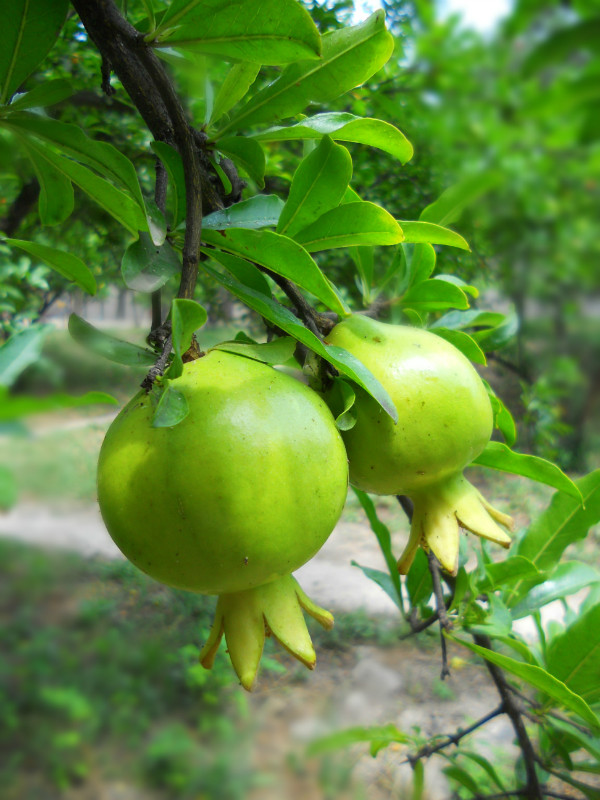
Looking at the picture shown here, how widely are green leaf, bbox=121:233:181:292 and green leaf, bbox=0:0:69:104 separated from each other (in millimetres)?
156

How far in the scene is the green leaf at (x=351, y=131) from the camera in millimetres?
419

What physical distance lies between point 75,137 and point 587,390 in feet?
13.1

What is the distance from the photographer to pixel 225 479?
1.11 ft

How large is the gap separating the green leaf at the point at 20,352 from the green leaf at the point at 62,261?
0.39 ft

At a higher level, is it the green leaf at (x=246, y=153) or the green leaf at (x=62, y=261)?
the green leaf at (x=246, y=153)

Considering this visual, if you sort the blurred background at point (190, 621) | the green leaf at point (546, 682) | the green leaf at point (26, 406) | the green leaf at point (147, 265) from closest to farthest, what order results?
the green leaf at point (26, 406), the green leaf at point (147, 265), the green leaf at point (546, 682), the blurred background at point (190, 621)

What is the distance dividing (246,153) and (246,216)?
0.21ft

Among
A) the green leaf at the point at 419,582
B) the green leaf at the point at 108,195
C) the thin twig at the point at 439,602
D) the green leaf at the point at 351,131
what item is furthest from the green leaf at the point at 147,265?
the green leaf at the point at 419,582

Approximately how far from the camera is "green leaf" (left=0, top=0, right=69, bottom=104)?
1.35ft

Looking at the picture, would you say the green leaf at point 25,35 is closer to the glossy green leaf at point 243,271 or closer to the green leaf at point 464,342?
the glossy green leaf at point 243,271

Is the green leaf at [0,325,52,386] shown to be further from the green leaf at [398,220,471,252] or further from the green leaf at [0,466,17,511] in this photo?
the green leaf at [398,220,471,252]

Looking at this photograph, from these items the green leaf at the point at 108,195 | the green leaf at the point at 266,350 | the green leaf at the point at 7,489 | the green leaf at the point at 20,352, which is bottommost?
the green leaf at the point at 266,350

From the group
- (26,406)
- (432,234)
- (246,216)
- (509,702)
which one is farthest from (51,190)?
(509,702)

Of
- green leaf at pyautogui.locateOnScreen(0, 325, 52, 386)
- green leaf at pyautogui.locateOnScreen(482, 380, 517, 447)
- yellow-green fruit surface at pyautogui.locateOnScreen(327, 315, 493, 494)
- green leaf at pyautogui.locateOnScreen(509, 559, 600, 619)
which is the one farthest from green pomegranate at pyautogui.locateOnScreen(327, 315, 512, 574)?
green leaf at pyautogui.locateOnScreen(509, 559, 600, 619)
